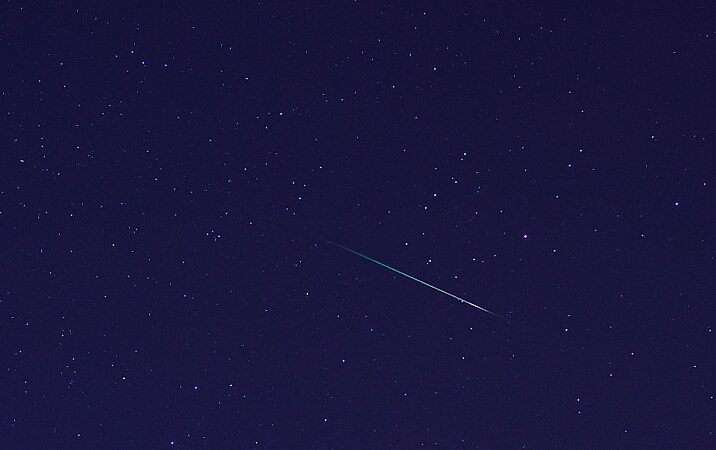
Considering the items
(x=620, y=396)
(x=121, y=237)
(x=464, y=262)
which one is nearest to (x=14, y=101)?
(x=121, y=237)

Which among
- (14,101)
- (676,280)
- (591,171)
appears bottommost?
(676,280)

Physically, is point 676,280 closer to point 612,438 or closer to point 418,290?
point 612,438

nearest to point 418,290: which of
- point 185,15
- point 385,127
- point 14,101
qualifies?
point 385,127

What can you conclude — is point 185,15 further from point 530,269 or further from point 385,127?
point 530,269

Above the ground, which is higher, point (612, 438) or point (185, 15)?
point (185, 15)

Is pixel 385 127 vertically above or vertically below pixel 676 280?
above
